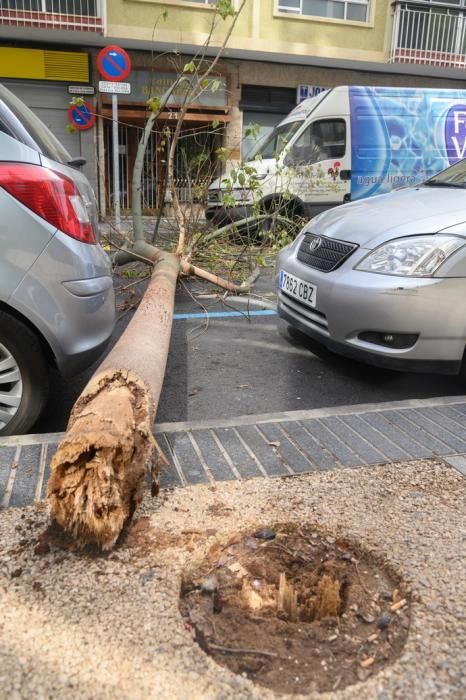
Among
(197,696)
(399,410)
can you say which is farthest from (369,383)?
(197,696)

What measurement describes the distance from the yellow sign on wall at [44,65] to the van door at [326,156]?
870cm

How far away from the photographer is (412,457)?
293cm

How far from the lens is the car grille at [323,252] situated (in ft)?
13.4

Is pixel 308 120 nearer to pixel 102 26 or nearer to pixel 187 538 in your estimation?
pixel 102 26

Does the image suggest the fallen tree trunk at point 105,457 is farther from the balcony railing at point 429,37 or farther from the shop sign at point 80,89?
the balcony railing at point 429,37

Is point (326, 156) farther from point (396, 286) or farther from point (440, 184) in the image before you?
point (396, 286)

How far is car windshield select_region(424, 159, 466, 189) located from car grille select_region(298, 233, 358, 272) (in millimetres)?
1178

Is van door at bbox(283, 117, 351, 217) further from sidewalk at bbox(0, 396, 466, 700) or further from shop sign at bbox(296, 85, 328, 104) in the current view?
sidewalk at bbox(0, 396, 466, 700)

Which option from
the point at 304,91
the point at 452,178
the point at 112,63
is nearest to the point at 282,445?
the point at 452,178

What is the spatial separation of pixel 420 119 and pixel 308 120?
7.71 ft

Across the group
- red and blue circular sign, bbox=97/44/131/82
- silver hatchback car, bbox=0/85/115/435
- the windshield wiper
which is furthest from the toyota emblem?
red and blue circular sign, bbox=97/44/131/82

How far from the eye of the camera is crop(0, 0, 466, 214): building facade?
54.8 feet

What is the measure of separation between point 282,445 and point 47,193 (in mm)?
1625

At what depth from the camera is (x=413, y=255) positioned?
3732mm
